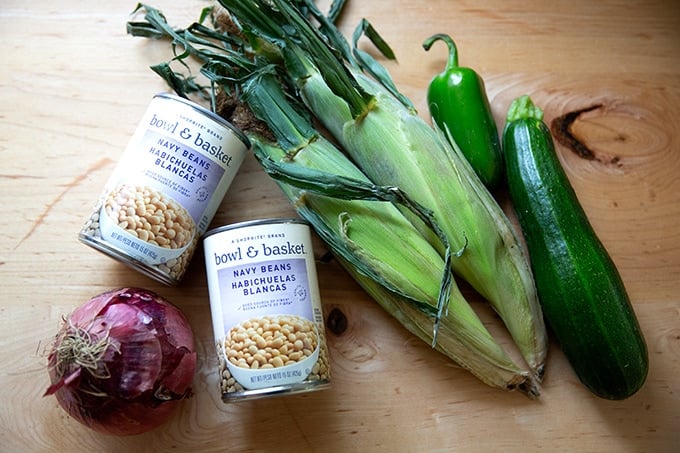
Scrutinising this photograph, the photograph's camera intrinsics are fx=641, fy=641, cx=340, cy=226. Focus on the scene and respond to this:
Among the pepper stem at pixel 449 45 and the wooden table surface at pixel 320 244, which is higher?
the pepper stem at pixel 449 45

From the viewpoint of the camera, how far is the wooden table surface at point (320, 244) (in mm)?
880

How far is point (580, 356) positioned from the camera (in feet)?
2.77

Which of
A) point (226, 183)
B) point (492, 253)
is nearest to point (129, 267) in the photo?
point (226, 183)

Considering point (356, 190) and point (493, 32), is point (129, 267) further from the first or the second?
point (493, 32)

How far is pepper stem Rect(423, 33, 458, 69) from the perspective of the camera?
3.11 ft

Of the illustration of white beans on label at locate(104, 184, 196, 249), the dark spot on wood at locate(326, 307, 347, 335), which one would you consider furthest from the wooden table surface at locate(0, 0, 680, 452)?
the illustration of white beans on label at locate(104, 184, 196, 249)

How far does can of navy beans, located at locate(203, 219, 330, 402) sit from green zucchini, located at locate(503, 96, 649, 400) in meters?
0.32

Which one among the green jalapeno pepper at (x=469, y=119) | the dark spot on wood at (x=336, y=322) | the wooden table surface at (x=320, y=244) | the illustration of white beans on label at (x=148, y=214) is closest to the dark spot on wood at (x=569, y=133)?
the wooden table surface at (x=320, y=244)

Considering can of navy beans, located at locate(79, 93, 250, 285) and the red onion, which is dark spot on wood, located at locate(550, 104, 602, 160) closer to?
can of navy beans, located at locate(79, 93, 250, 285)

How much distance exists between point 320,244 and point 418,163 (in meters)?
0.19

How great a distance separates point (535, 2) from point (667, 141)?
0.98ft

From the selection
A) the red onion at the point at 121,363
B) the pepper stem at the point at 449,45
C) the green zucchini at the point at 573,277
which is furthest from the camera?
the pepper stem at the point at 449,45

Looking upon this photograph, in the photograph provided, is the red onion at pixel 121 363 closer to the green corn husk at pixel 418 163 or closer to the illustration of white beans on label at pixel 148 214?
the illustration of white beans on label at pixel 148 214

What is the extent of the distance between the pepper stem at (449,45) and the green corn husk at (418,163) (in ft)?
0.37
